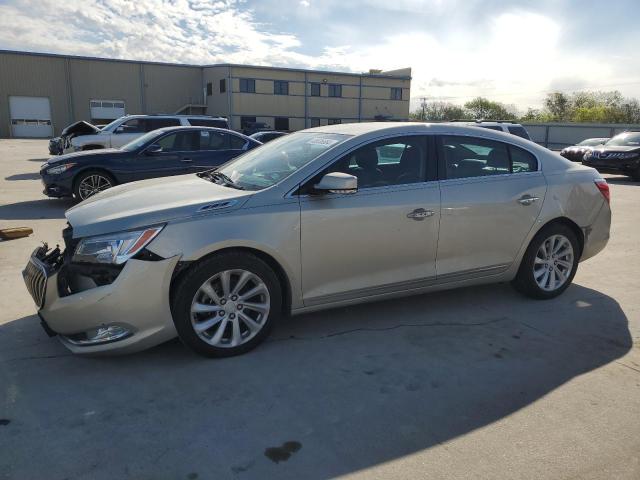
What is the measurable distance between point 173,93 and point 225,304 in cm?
5322

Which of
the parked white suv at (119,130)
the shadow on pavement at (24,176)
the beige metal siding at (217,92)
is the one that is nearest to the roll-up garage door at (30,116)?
the beige metal siding at (217,92)

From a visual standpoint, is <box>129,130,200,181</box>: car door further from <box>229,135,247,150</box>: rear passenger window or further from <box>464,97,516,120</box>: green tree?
<box>464,97,516,120</box>: green tree

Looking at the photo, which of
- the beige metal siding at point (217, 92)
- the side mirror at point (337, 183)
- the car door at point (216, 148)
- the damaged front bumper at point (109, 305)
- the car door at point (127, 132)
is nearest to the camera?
the damaged front bumper at point (109, 305)

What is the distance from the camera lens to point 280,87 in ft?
171

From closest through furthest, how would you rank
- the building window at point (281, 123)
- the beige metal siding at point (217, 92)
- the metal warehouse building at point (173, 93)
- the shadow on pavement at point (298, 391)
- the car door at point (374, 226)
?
the shadow on pavement at point (298, 391), the car door at point (374, 226), the metal warehouse building at point (173, 93), the beige metal siding at point (217, 92), the building window at point (281, 123)

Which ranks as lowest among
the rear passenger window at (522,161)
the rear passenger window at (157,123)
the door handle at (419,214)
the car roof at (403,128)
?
the door handle at (419,214)

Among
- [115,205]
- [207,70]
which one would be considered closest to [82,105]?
[207,70]

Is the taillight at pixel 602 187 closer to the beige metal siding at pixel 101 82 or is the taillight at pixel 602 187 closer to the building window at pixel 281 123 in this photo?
the building window at pixel 281 123

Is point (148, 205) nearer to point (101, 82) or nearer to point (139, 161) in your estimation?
point (139, 161)

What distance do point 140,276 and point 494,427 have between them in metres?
2.30

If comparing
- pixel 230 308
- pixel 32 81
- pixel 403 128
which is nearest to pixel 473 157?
pixel 403 128

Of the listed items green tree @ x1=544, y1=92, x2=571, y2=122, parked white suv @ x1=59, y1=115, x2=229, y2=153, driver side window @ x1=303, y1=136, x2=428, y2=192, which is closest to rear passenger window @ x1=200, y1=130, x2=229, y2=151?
parked white suv @ x1=59, y1=115, x2=229, y2=153

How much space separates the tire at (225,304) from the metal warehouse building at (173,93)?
47919 mm

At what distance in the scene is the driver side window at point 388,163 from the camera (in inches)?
159
